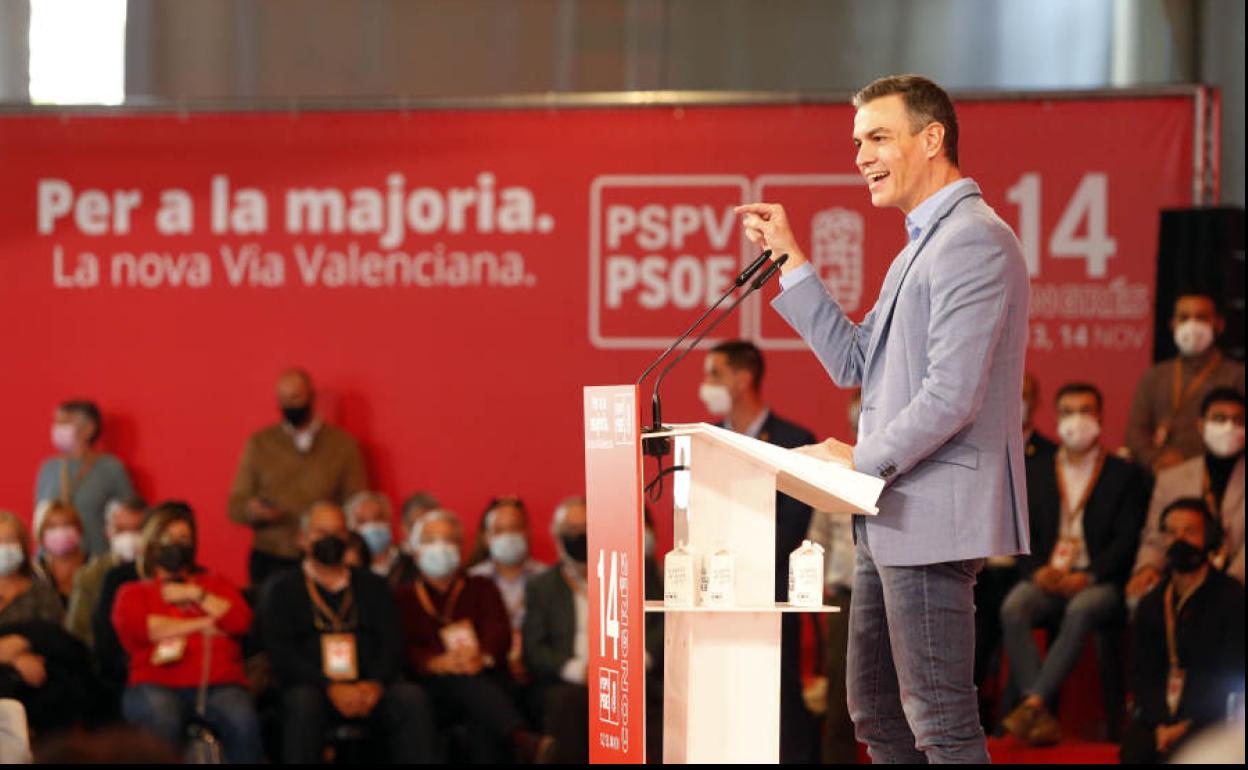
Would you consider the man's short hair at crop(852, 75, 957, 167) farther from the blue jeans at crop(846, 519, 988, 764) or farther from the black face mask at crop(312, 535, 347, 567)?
the black face mask at crop(312, 535, 347, 567)

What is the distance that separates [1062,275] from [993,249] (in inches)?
194

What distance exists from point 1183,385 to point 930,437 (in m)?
4.54

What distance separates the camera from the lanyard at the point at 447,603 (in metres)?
6.63

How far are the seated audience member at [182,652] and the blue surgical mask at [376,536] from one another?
41.6 inches

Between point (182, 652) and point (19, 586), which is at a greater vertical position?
point (19, 586)

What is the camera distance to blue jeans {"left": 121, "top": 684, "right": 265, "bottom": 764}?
6230 millimetres

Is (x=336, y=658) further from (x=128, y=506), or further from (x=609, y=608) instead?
(x=609, y=608)

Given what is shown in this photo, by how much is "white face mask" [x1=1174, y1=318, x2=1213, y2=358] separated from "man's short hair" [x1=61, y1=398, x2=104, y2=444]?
4.87 meters

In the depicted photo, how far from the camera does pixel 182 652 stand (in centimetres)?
635

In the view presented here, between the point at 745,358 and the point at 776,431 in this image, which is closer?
the point at 776,431

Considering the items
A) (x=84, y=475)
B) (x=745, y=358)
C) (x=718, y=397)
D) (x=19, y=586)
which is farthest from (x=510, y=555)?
(x=84, y=475)

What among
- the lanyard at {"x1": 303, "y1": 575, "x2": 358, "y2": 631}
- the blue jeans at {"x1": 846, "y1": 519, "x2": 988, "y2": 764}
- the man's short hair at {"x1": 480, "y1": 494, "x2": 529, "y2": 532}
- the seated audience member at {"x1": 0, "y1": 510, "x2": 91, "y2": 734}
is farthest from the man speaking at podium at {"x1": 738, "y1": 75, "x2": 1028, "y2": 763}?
the seated audience member at {"x1": 0, "y1": 510, "x2": 91, "y2": 734}

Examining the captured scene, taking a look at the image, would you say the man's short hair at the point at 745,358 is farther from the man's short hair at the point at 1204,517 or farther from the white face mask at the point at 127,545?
the white face mask at the point at 127,545

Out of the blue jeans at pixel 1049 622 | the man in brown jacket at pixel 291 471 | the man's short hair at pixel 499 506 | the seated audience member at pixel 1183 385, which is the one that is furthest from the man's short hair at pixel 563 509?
the seated audience member at pixel 1183 385
